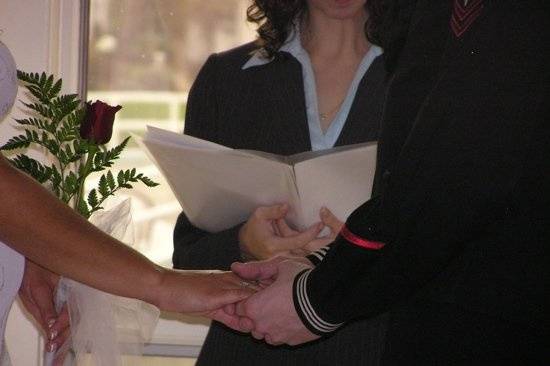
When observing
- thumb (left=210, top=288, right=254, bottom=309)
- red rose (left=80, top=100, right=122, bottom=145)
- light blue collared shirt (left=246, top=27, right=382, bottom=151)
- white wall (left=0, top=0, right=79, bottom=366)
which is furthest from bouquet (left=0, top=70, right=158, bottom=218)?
white wall (left=0, top=0, right=79, bottom=366)

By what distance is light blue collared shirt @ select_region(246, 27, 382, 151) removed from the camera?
1.78 m

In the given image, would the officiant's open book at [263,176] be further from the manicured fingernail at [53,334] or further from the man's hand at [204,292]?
the manicured fingernail at [53,334]

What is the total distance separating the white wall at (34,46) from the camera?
2.51 m

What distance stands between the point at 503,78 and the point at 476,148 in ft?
0.30

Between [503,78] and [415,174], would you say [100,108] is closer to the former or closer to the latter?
[415,174]

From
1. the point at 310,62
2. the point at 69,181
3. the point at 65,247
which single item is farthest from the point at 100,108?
the point at 310,62

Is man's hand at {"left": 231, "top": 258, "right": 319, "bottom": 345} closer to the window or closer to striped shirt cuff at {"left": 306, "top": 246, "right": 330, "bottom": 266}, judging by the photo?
striped shirt cuff at {"left": 306, "top": 246, "right": 330, "bottom": 266}

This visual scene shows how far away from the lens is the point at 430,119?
1.20m

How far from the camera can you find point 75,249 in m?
1.39

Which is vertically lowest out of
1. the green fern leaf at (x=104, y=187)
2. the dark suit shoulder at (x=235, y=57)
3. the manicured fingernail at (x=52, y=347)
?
the manicured fingernail at (x=52, y=347)

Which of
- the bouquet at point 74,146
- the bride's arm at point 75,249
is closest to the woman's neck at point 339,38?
the bouquet at point 74,146

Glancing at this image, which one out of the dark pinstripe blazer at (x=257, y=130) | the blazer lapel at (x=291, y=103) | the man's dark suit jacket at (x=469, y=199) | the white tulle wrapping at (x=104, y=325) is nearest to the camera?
the man's dark suit jacket at (x=469, y=199)

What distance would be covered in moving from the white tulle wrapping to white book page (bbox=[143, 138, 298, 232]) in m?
0.17

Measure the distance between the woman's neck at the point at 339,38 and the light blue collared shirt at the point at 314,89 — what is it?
0.08ft
